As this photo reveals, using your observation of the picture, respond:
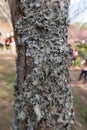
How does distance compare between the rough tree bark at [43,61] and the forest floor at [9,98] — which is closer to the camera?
the rough tree bark at [43,61]

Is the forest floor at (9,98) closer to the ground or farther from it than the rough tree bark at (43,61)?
closer to the ground

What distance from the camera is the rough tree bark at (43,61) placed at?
311 centimetres

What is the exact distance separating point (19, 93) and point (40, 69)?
0.32 metres

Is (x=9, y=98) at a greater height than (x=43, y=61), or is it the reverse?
(x=43, y=61)

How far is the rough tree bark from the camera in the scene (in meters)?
3.11

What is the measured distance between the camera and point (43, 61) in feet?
10.2

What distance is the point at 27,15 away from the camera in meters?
3.14

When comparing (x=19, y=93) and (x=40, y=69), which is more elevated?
(x=40, y=69)

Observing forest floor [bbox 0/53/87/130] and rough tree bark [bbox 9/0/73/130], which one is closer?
rough tree bark [bbox 9/0/73/130]

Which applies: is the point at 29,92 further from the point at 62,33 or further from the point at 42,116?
the point at 62,33

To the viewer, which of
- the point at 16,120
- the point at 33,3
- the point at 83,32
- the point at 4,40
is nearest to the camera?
the point at 33,3

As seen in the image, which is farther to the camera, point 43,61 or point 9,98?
point 9,98

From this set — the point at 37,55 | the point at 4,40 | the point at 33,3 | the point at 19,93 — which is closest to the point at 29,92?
the point at 19,93

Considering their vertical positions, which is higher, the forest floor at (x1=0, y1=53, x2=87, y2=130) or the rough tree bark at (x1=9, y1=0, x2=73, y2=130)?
the rough tree bark at (x1=9, y1=0, x2=73, y2=130)
